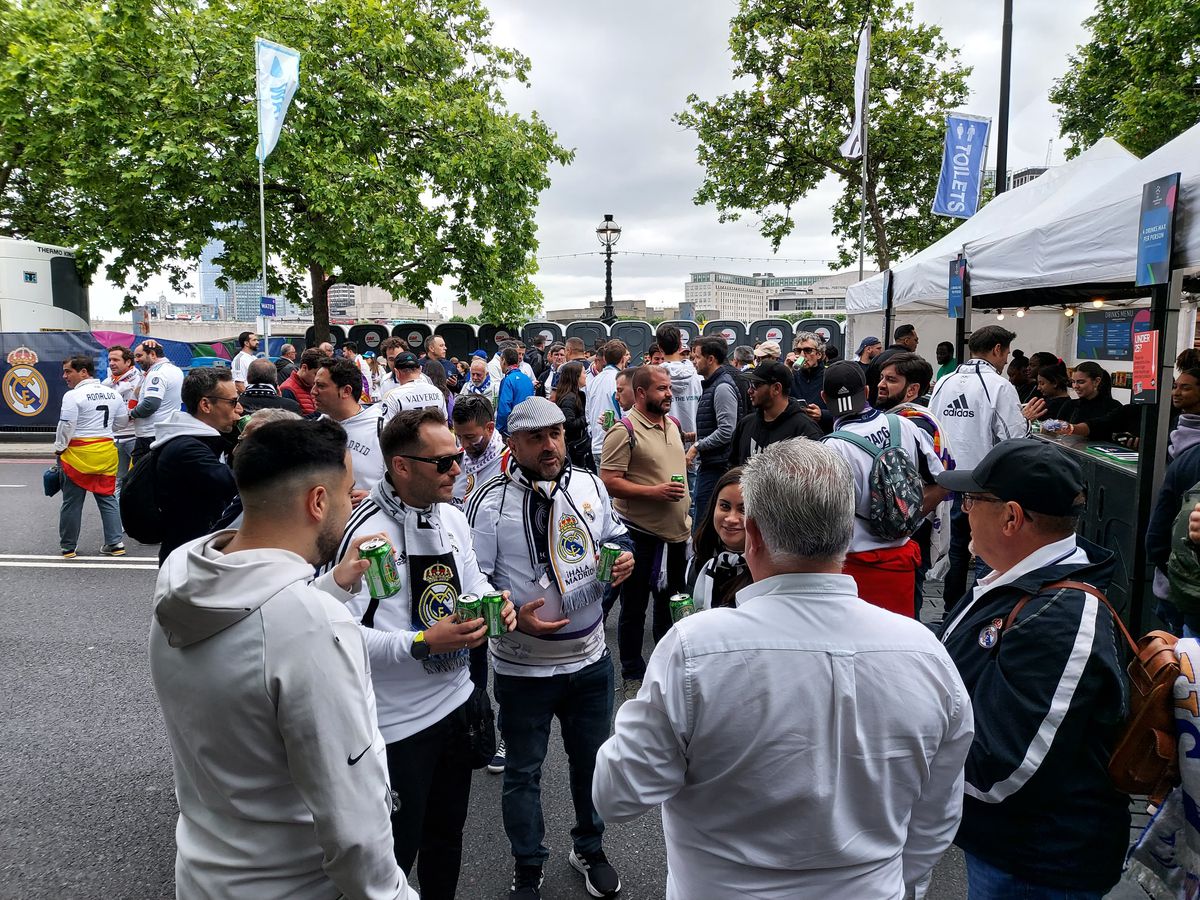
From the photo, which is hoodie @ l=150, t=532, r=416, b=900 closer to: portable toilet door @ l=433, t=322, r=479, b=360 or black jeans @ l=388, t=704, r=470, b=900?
black jeans @ l=388, t=704, r=470, b=900

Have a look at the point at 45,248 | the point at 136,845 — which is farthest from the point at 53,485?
the point at 45,248

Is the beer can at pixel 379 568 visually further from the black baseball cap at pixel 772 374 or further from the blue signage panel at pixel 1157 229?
the blue signage panel at pixel 1157 229

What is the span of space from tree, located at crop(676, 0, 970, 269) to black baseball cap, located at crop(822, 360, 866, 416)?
20223 millimetres

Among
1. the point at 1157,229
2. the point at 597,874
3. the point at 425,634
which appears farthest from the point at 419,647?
the point at 1157,229

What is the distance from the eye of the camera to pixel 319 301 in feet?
71.7

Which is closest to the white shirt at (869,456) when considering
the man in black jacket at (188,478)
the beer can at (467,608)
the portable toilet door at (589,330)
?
the beer can at (467,608)

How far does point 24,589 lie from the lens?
6.66 meters

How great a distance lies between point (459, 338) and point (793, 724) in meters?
23.1

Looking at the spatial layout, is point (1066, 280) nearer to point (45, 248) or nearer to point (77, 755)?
point (77, 755)

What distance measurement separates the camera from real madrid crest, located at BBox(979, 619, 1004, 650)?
75.2 inches

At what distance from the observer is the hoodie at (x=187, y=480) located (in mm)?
3738

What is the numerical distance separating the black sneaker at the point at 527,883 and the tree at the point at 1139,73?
17575 mm

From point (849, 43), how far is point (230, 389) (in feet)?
75.7

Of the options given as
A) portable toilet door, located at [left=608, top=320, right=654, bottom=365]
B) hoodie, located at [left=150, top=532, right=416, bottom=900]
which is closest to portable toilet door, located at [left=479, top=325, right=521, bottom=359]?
portable toilet door, located at [left=608, top=320, right=654, bottom=365]
